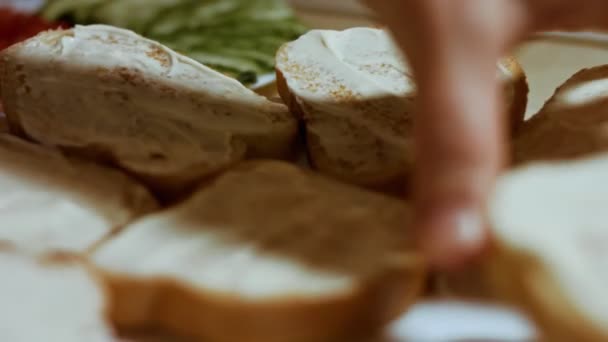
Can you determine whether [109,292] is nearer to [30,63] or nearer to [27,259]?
[27,259]

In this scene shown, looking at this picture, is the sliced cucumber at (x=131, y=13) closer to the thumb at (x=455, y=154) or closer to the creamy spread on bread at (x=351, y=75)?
the creamy spread on bread at (x=351, y=75)

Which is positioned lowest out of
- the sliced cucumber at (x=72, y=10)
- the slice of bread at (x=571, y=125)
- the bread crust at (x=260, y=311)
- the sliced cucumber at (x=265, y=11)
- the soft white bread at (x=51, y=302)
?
the sliced cucumber at (x=72, y=10)

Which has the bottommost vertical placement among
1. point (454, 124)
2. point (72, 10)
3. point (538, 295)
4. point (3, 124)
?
point (72, 10)

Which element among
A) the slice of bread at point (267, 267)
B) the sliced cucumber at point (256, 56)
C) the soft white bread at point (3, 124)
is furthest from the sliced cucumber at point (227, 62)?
the slice of bread at point (267, 267)

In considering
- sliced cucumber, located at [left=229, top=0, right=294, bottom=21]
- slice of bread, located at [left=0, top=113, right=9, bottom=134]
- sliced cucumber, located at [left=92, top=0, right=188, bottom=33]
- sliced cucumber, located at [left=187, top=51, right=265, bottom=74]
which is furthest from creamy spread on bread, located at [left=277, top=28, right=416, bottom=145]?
sliced cucumber, located at [left=92, top=0, right=188, bottom=33]

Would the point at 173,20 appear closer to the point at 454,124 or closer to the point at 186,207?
the point at 186,207

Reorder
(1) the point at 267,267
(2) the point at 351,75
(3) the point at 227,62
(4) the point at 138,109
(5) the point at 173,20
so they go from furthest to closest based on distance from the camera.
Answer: (5) the point at 173,20 → (3) the point at 227,62 → (2) the point at 351,75 → (4) the point at 138,109 → (1) the point at 267,267

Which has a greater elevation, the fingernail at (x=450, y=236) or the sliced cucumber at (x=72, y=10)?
the fingernail at (x=450, y=236)

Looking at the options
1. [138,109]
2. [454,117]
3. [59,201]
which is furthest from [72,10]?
[454,117]
